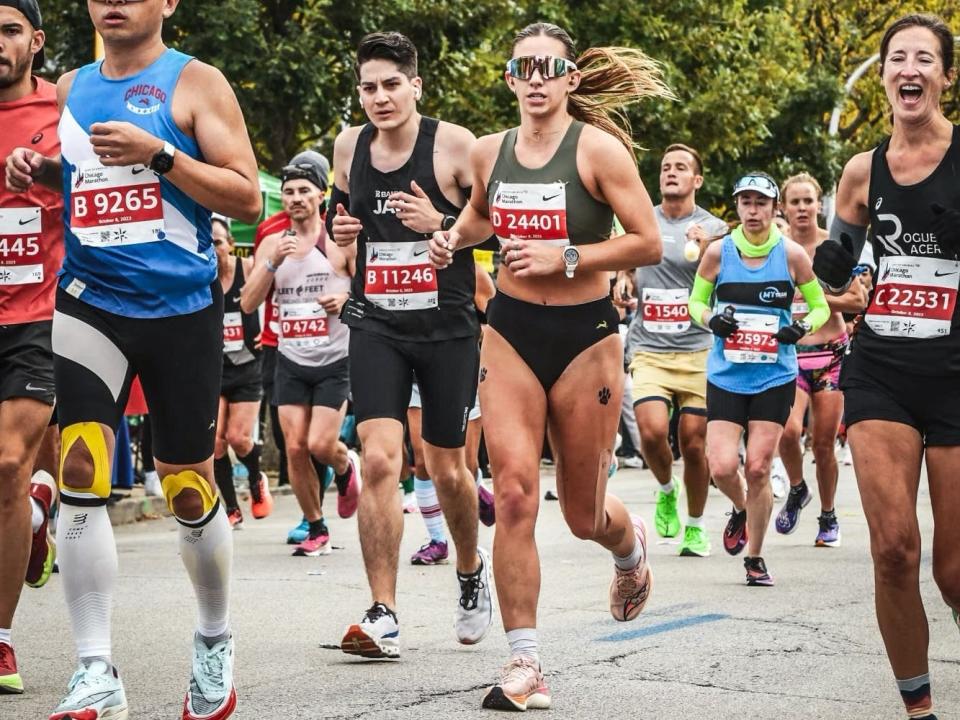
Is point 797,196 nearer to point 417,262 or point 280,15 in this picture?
point 417,262

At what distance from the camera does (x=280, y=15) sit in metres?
18.3

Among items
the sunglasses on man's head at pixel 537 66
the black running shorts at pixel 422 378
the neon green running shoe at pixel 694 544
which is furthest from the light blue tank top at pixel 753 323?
the sunglasses on man's head at pixel 537 66

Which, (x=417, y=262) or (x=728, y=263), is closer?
(x=417, y=262)

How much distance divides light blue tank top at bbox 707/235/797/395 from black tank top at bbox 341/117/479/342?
8.70 ft

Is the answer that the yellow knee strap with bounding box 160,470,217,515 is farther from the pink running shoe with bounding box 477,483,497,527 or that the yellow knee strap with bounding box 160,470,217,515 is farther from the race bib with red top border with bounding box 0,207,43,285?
the pink running shoe with bounding box 477,483,497,527

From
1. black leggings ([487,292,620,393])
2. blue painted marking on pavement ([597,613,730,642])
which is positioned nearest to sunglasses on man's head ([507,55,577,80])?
black leggings ([487,292,620,393])

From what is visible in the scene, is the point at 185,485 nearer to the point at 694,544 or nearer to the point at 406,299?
the point at 406,299

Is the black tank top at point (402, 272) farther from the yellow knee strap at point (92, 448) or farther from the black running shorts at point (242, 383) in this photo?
the black running shorts at point (242, 383)

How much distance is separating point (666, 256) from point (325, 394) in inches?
95.0

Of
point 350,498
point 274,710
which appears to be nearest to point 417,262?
point 274,710

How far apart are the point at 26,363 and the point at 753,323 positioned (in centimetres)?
482

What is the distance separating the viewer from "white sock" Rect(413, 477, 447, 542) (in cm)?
926

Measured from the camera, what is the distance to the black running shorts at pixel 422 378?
6848 mm

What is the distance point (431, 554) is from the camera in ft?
31.7
